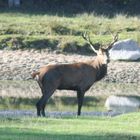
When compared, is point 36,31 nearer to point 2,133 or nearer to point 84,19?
point 84,19

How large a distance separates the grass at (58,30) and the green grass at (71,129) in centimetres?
1989

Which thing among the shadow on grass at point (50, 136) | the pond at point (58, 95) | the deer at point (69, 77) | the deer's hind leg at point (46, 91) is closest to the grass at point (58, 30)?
the pond at point (58, 95)

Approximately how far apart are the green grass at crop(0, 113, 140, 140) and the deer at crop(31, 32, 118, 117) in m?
2.81

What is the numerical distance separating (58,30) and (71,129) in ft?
91.9

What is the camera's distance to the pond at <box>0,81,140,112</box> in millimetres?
27250

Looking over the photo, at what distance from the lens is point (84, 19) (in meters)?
50.8

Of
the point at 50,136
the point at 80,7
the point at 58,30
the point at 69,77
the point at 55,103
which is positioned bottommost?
the point at 80,7

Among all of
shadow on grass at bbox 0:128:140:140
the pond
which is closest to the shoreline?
the pond

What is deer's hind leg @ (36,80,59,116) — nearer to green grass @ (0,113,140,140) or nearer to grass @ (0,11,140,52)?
green grass @ (0,113,140,140)

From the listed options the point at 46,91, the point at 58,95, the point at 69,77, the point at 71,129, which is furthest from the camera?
the point at 58,95

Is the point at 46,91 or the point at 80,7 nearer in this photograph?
the point at 46,91

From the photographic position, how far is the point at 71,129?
17547 millimetres

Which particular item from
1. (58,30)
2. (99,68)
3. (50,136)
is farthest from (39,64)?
(50,136)

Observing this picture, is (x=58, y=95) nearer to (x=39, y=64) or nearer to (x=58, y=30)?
(x=39, y=64)
